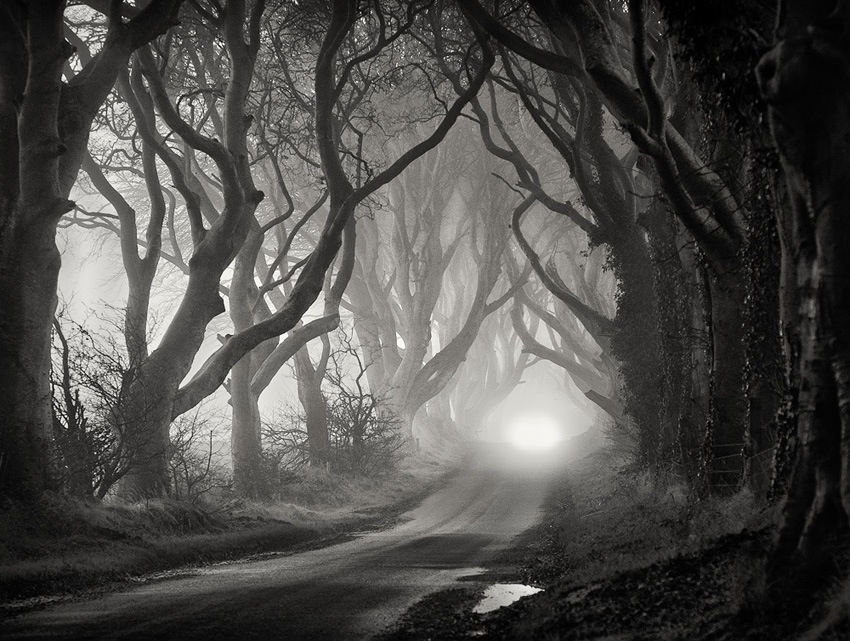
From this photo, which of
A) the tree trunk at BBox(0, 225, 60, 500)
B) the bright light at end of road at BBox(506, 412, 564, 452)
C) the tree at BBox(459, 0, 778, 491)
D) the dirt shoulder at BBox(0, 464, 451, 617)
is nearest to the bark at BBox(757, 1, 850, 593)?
the tree at BBox(459, 0, 778, 491)

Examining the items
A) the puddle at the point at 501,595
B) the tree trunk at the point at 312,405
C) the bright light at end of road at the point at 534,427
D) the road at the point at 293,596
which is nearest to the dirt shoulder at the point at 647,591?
the puddle at the point at 501,595

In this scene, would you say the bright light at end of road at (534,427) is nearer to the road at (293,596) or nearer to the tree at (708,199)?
the road at (293,596)

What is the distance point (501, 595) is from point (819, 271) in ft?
13.9

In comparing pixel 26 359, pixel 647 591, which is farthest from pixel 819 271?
pixel 26 359

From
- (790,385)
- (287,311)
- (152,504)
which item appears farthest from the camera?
(287,311)

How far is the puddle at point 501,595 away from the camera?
6777 mm

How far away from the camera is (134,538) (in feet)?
32.7

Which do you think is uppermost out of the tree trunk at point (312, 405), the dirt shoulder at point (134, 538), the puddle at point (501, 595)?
the tree trunk at point (312, 405)

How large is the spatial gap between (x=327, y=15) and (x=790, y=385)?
42.5ft

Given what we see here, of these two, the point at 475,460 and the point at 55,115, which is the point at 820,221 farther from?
the point at 475,460

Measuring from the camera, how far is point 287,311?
1414cm

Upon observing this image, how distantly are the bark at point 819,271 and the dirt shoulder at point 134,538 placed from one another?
5.78 m

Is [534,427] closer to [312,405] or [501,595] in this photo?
[312,405]

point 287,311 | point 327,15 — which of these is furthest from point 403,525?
point 327,15
